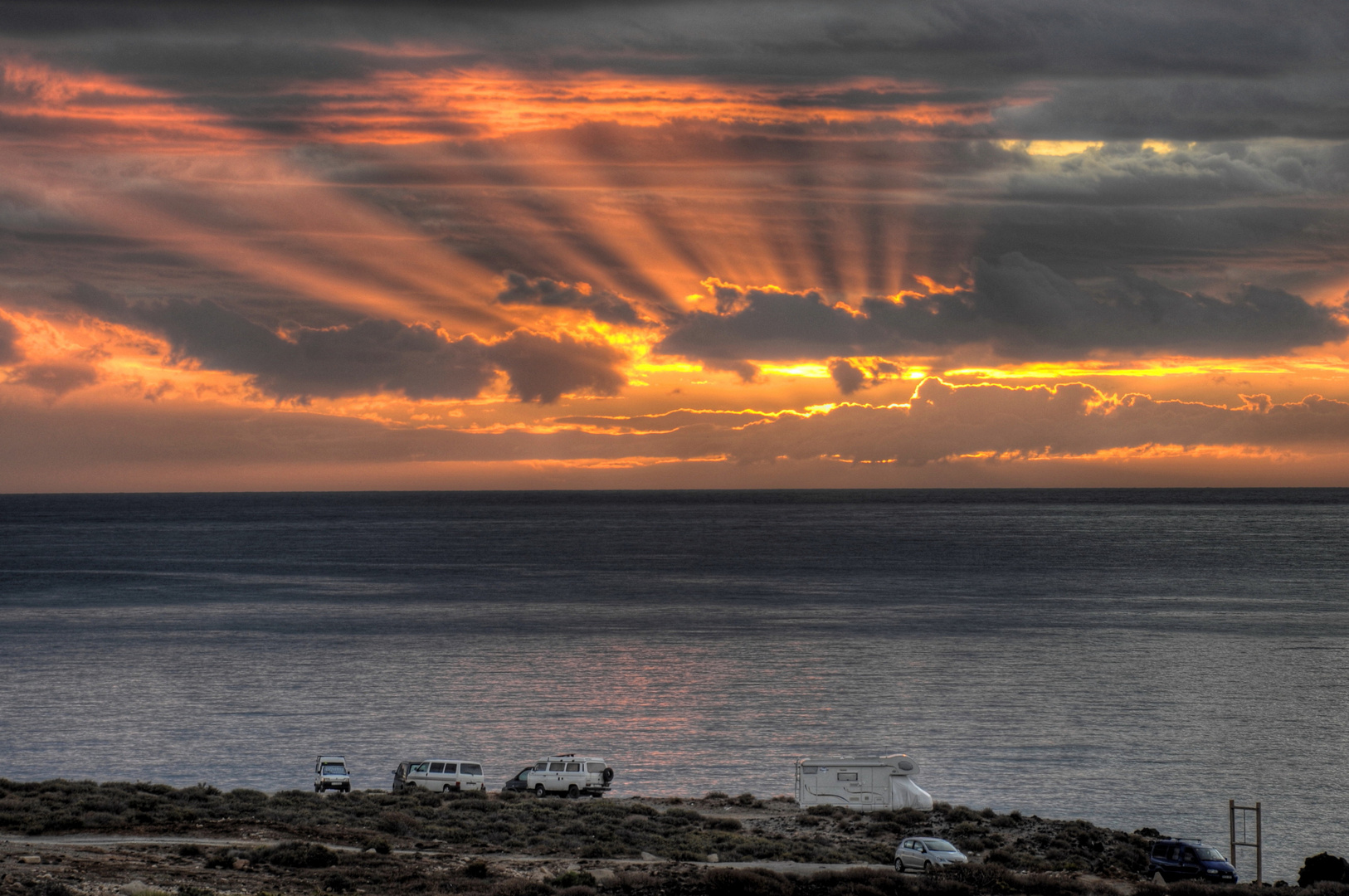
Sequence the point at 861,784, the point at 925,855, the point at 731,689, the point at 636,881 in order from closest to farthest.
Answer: the point at 636,881 < the point at 925,855 < the point at 861,784 < the point at 731,689

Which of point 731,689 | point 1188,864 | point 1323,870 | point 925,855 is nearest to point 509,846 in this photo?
point 925,855

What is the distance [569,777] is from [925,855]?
Answer: 733 inches

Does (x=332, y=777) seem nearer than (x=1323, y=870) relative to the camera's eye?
No

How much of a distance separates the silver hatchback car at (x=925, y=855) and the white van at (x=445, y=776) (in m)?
19.3

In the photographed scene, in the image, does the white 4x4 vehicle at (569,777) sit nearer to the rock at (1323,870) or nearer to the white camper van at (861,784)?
the white camper van at (861,784)

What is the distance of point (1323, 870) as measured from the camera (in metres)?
35.4

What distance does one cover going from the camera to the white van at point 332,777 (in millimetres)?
45031

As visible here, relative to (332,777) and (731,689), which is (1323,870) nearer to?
(332,777)

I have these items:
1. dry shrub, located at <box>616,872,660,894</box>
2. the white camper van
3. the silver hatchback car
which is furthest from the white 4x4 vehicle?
dry shrub, located at <box>616,872,660,894</box>

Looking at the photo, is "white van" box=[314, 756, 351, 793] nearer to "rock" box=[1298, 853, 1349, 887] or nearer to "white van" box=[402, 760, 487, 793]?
"white van" box=[402, 760, 487, 793]

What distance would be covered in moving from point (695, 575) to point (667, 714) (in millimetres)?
100614

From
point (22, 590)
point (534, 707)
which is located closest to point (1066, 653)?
point (534, 707)

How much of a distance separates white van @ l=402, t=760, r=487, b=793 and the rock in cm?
2995

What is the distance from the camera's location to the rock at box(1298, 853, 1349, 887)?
3525 cm
